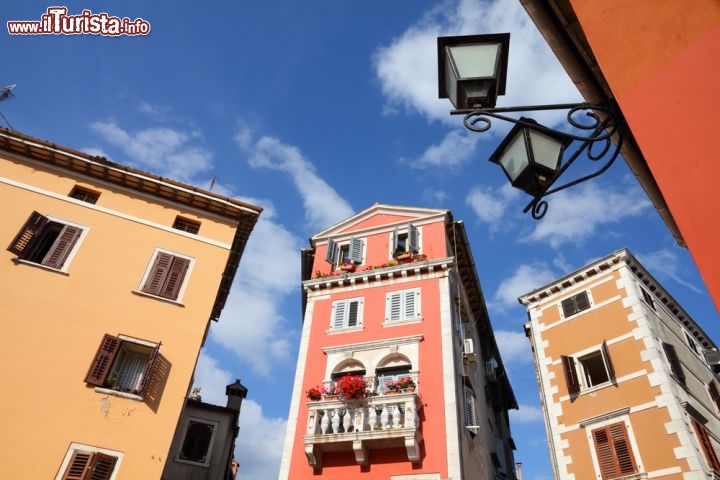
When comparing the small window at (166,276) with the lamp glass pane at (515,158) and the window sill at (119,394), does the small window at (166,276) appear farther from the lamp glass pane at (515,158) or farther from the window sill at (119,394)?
the lamp glass pane at (515,158)

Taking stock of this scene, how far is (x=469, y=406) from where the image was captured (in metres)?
19.8

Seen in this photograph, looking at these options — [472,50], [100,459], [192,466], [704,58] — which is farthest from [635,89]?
[192,466]

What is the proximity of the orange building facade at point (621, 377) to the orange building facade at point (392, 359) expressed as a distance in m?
3.62

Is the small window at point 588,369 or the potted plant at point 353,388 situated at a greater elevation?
the small window at point 588,369

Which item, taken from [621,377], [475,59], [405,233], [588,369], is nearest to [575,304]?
[588,369]

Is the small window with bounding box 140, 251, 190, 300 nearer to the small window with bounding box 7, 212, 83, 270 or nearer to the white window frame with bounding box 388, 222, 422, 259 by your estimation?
the small window with bounding box 7, 212, 83, 270

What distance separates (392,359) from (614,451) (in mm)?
9110

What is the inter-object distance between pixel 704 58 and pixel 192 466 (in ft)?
77.6

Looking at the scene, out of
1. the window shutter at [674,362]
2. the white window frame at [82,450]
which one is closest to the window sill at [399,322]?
the window shutter at [674,362]

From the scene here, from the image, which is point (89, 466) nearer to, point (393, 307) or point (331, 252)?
point (393, 307)

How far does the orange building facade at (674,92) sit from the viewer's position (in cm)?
337

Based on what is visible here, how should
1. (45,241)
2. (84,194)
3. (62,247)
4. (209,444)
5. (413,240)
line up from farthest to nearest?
(413,240) → (209,444) → (84,194) → (45,241) → (62,247)

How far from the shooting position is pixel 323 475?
17.0 metres

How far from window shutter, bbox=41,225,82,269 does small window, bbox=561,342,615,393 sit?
803 inches
